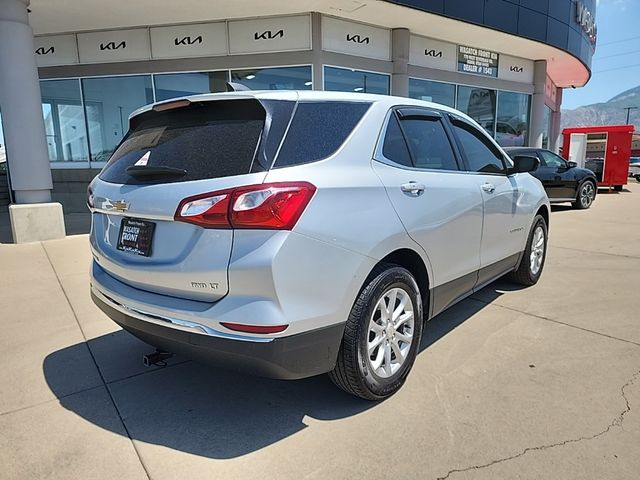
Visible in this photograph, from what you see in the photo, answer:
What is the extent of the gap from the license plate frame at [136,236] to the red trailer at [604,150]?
59.9 feet

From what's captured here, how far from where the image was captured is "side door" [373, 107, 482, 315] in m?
2.89

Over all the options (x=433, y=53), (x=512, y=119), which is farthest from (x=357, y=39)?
(x=512, y=119)

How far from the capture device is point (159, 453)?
7.84 ft

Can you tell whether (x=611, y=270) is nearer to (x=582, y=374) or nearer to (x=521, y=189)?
(x=521, y=189)

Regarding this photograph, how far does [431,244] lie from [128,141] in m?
2.21

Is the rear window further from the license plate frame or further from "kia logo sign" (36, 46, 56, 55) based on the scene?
"kia logo sign" (36, 46, 56, 55)

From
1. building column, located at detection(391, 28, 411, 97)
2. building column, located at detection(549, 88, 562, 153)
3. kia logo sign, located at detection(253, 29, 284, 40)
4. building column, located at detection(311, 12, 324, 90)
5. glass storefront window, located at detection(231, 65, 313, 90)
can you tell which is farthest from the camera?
building column, located at detection(549, 88, 562, 153)

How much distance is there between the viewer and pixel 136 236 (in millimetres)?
2574

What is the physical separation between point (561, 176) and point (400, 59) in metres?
5.40

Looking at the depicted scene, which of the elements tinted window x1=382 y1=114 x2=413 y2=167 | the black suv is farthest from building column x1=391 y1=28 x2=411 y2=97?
tinted window x1=382 y1=114 x2=413 y2=167

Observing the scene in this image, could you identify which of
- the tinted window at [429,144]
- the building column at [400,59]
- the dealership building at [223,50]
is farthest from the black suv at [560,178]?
the tinted window at [429,144]

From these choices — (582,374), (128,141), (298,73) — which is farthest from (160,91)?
(582,374)

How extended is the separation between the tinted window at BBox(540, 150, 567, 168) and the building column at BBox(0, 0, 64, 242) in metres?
11.6

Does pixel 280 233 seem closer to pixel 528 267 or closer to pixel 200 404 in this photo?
A: pixel 200 404
